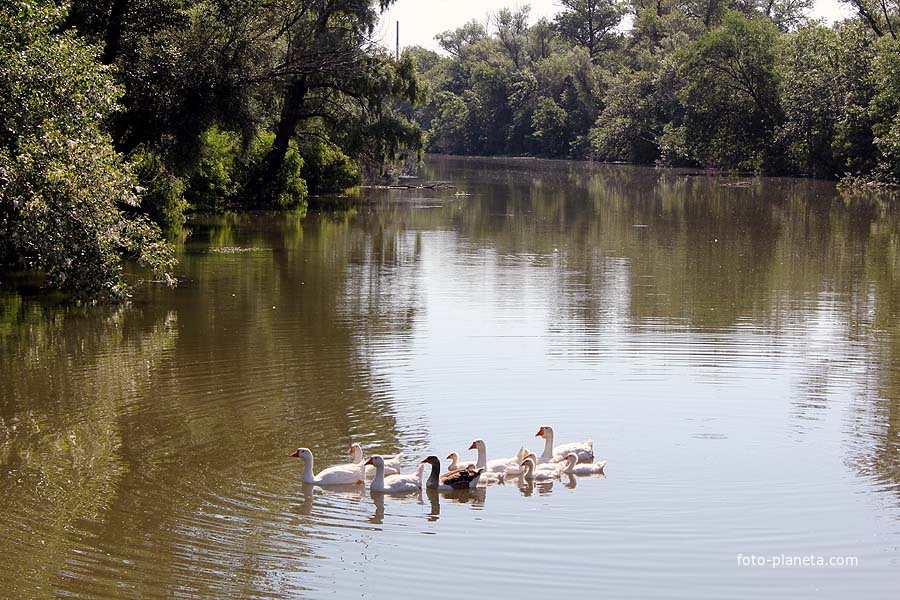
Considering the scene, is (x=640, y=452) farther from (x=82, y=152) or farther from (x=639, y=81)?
(x=639, y=81)

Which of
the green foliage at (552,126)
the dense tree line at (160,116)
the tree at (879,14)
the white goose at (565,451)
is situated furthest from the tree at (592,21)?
the white goose at (565,451)

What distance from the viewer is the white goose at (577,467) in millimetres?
11539

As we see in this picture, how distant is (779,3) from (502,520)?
11448cm

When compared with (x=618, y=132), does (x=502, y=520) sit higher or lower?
lower

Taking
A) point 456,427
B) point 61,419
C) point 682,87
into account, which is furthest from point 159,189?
point 682,87

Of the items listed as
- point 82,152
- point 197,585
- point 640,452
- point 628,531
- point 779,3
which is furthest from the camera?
point 779,3

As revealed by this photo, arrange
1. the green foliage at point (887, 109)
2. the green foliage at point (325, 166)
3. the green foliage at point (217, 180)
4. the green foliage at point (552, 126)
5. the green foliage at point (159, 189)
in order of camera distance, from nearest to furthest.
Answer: the green foliage at point (159, 189), the green foliage at point (217, 180), the green foliage at point (325, 166), the green foliage at point (887, 109), the green foliage at point (552, 126)

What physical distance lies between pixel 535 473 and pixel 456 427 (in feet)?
6.09

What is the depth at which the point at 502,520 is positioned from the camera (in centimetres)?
1052

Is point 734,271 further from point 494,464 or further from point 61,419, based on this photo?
point 61,419

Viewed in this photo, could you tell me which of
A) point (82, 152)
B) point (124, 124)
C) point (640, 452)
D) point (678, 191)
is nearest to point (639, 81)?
point (678, 191)

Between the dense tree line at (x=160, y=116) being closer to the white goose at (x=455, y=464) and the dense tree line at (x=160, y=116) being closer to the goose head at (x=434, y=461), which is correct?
the white goose at (x=455, y=464)

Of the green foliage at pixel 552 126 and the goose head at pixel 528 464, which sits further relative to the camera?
the green foliage at pixel 552 126

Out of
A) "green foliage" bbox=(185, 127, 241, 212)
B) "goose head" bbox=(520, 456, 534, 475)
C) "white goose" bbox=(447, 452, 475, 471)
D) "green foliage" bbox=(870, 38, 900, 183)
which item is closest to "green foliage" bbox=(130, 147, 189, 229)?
"green foliage" bbox=(185, 127, 241, 212)
